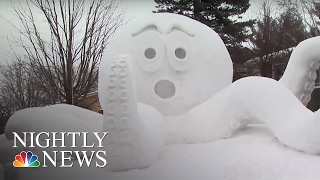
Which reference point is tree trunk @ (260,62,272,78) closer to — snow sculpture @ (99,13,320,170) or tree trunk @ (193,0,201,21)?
tree trunk @ (193,0,201,21)

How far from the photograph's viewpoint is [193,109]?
2.11m

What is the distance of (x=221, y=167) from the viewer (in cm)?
155

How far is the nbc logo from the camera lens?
59.5 inches

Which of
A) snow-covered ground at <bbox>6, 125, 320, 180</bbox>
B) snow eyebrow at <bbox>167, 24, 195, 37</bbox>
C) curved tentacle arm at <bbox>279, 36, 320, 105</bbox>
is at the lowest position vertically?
snow-covered ground at <bbox>6, 125, 320, 180</bbox>

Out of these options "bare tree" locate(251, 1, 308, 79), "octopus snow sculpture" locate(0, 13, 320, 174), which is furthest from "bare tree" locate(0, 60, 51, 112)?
"bare tree" locate(251, 1, 308, 79)

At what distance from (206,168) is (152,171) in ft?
0.86

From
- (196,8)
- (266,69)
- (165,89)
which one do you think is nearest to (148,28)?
(165,89)

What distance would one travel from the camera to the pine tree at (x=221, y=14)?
5367 mm

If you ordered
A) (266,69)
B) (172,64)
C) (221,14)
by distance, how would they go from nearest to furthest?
1. (172,64)
2. (221,14)
3. (266,69)

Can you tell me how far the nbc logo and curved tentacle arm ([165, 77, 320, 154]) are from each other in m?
0.81

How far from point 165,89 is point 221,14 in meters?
3.73

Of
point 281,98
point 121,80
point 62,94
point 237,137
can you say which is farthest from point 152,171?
point 62,94

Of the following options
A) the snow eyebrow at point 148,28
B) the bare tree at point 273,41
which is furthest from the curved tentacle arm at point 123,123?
the bare tree at point 273,41

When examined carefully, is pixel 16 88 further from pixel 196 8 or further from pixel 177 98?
pixel 196 8
